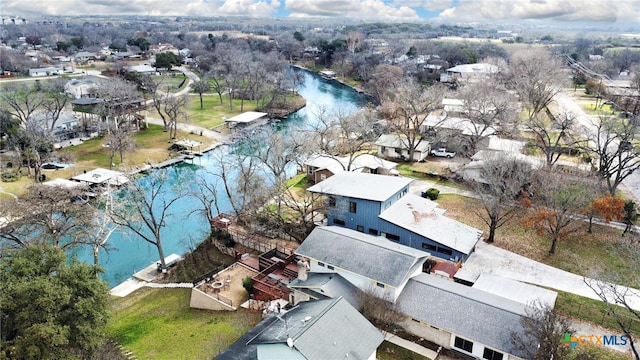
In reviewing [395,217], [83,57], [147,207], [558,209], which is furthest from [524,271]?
[83,57]

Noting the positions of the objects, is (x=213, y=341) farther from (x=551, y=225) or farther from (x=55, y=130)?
(x=55, y=130)

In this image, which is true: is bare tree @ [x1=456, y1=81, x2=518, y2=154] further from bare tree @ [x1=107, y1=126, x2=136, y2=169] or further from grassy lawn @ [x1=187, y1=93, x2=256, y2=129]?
bare tree @ [x1=107, y1=126, x2=136, y2=169]

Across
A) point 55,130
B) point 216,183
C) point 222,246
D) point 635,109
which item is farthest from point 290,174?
point 635,109

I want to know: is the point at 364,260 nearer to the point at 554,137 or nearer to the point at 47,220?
the point at 47,220

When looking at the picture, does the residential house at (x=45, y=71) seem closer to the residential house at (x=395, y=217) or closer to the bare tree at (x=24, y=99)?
the bare tree at (x=24, y=99)

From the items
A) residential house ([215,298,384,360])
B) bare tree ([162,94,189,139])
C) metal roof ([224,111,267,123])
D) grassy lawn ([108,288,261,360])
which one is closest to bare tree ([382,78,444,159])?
metal roof ([224,111,267,123])

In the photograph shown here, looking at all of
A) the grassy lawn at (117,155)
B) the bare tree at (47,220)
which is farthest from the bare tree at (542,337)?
the grassy lawn at (117,155)
